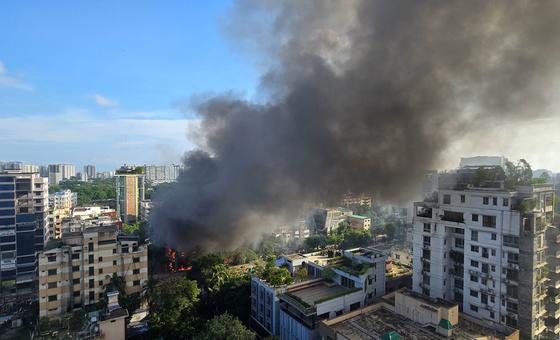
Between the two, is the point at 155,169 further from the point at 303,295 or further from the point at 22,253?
the point at 303,295

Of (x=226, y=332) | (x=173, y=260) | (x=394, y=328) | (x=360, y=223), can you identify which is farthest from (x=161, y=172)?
(x=394, y=328)

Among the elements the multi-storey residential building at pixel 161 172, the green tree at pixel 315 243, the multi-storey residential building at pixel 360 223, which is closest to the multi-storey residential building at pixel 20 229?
the green tree at pixel 315 243

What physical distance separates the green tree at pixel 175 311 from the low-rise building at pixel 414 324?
14.2 ft

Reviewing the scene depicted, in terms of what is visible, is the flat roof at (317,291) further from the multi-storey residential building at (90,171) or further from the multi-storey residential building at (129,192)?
the multi-storey residential building at (90,171)

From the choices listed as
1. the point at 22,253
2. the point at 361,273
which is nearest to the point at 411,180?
the point at 361,273

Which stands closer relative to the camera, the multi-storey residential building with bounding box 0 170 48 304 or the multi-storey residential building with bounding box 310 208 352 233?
the multi-storey residential building with bounding box 0 170 48 304

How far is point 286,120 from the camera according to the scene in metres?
19.7

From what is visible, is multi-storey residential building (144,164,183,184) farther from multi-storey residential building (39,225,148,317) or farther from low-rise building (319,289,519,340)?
low-rise building (319,289,519,340)

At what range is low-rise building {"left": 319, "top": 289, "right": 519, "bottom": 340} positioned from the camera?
30.0 feet

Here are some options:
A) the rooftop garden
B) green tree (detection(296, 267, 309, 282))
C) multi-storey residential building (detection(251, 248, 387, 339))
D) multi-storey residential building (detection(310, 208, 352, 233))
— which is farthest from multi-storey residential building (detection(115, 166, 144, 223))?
the rooftop garden

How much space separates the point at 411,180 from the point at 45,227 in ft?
79.2

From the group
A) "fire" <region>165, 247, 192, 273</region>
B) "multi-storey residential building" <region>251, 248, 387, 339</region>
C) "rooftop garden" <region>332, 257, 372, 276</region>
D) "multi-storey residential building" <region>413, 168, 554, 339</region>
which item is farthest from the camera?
"fire" <region>165, 247, 192, 273</region>

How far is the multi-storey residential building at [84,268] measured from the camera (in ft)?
45.2

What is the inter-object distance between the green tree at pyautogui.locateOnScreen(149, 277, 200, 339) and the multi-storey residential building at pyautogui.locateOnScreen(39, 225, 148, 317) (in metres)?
3.52
